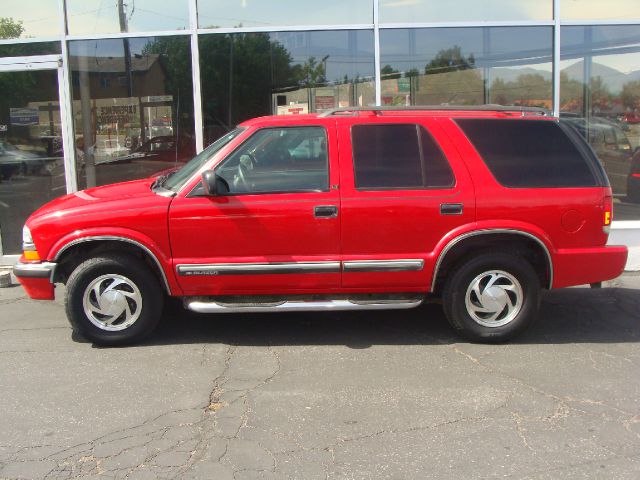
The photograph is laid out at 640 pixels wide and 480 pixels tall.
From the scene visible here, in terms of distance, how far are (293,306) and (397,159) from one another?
1.47 m

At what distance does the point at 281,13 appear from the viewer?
816cm

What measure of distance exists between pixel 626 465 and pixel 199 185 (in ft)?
11.3

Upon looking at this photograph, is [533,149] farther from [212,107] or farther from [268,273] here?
[212,107]

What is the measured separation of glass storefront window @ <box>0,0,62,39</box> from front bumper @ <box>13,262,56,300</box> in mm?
4516

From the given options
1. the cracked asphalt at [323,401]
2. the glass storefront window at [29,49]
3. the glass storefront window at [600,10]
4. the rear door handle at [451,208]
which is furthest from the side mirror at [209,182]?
the glass storefront window at [600,10]

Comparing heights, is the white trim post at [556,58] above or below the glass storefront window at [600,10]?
below

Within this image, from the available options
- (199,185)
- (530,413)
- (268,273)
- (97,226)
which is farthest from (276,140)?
(530,413)

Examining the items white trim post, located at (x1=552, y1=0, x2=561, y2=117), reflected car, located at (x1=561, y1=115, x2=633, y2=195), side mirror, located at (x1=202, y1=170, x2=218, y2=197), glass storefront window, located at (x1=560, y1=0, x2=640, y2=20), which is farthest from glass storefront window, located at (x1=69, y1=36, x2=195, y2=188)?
reflected car, located at (x1=561, y1=115, x2=633, y2=195)

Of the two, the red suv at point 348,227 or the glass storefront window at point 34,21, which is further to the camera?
the glass storefront window at point 34,21

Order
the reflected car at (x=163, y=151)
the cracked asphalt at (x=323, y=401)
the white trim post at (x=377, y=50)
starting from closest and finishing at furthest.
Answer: the cracked asphalt at (x=323, y=401) → the white trim post at (x=377, y=50) → the reflected car at (x=163, y=151)

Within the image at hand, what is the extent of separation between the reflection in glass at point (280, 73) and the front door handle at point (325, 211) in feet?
12.3

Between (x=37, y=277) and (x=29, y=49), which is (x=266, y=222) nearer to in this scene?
(x=37, y=277)

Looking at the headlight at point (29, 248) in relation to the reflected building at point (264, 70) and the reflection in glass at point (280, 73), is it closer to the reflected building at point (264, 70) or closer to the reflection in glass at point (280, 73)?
the reflected building at point (264, 70)

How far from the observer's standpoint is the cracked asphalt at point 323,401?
3.20 metres
